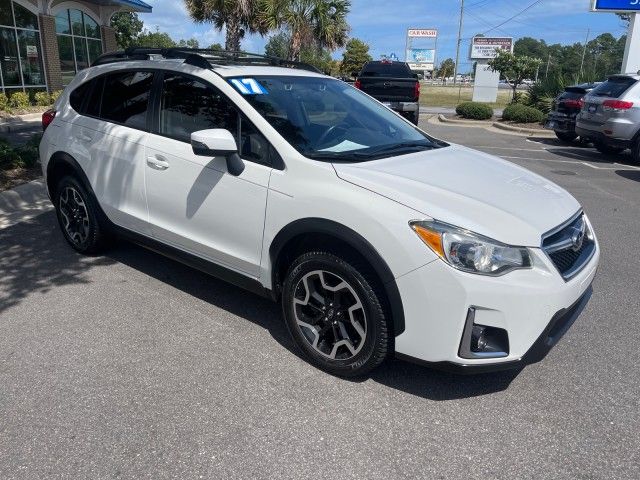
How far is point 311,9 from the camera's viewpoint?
2220 cm

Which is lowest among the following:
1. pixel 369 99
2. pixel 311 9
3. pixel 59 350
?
pixel 59 350

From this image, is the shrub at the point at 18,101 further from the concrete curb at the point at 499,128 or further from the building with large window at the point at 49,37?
the concrete curb at the point at 499,128

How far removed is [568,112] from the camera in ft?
47.0

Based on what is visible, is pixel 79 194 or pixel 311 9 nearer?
pixel 79 194

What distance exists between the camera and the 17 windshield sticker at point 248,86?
3.64m

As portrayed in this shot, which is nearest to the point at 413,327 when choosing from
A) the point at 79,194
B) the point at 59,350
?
the point at 59,350

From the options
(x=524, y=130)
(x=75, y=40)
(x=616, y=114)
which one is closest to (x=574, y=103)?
(x=524, y=130)

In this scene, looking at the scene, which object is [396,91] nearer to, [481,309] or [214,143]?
[214,143]

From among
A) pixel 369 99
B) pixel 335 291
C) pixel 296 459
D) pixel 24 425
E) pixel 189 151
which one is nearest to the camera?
pixel 296 459

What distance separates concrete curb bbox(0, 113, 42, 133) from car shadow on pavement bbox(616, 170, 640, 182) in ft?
42.8

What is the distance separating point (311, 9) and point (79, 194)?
64.7 feet

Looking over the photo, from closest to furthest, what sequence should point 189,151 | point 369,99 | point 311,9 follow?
point 189,151 → point 369,99 → point 311,9

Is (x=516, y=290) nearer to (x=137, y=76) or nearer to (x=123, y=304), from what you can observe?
(x=123, y=304)

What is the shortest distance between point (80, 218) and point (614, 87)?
11238 millimetres
